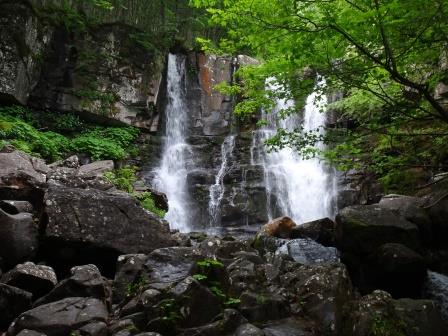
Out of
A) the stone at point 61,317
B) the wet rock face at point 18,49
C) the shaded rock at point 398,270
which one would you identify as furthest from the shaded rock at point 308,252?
the wet rock face at point 18,49

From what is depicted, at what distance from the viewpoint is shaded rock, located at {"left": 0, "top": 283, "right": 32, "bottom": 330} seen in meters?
5.09

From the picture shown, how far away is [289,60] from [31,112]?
51.2ft

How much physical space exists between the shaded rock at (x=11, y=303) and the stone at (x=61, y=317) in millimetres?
562

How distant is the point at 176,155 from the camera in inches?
765

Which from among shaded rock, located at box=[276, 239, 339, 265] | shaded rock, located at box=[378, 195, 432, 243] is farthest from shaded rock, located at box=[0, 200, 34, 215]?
shaded rock, located at box=[378, 195, 432, 243]

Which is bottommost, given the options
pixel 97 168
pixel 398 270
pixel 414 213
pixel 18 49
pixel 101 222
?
pixel 398 270

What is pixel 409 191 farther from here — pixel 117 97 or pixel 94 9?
pixel 94 9

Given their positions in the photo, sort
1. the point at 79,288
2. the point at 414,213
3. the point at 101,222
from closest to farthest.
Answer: the point at 79,288 < the point at 101,222 < the point at 414,213

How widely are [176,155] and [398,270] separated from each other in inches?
523

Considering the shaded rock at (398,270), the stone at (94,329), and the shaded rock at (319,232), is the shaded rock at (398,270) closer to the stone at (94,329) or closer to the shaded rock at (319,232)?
the shaded rock at (319,232)

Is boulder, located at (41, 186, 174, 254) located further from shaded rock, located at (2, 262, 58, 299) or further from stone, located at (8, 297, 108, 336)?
stone, located at (8, 297, 108, 336)

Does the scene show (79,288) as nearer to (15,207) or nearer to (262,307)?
(262,307)

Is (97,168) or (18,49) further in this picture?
(18,49)

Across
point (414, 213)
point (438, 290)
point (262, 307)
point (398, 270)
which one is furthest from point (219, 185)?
point (262, 307)
